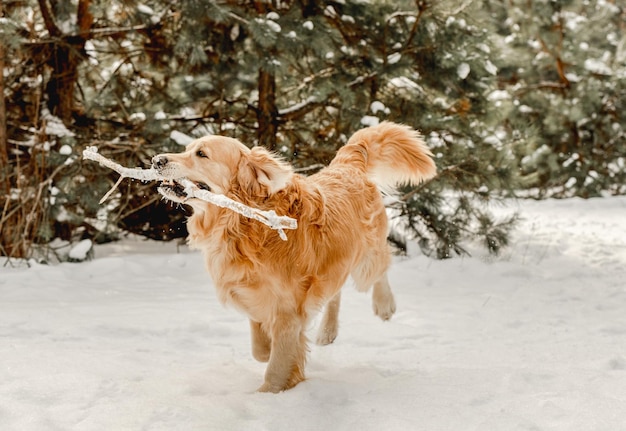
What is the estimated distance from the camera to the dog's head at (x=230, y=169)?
11.0 ft

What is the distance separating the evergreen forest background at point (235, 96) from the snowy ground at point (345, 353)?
2.47ft

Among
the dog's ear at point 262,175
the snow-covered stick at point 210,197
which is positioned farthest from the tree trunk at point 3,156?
the dog's ear at point 262,175

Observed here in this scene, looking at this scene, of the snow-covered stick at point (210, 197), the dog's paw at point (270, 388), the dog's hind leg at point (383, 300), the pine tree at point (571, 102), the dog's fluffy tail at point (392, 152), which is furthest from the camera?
the pine tree at point (571, 102)

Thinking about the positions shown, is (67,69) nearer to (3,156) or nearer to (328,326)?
(3,156)

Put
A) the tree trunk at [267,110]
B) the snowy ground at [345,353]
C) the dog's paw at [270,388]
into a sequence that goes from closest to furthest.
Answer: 1. the snowy ground at [345,353]
2. the dog's paw at [270,388]
3. the tree trunk at [267,110]

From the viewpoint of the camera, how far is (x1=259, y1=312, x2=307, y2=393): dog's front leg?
3338 millimetres

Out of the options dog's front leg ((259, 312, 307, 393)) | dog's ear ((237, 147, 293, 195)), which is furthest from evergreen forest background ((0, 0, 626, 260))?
dog's front leg ((259, 312, 307, 393))

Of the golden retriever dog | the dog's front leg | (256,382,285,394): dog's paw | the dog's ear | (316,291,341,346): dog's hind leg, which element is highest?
the dog's ear

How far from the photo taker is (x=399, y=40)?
7.20 meters

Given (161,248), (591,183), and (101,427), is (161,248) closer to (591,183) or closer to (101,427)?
(101,427)

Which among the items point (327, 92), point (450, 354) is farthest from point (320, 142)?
point (450, 354)

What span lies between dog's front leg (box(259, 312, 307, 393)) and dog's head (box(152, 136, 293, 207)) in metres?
0.72

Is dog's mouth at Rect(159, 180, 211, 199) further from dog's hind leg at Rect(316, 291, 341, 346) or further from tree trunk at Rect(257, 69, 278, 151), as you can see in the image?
tree trunk at Rect(257, 69, 278, 151)

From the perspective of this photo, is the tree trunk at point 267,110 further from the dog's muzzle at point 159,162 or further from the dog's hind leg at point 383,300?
the dog's muzzle at point 159,162
